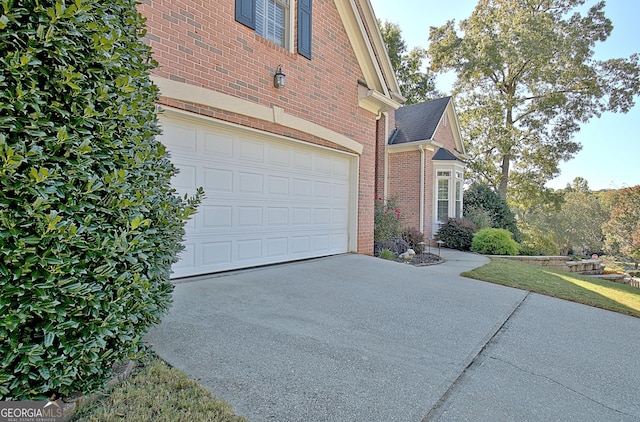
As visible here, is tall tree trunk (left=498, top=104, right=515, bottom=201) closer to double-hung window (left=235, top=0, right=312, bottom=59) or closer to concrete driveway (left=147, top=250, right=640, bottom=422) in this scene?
concrete driveway (left=147, top=250, right=640, bottom=422)

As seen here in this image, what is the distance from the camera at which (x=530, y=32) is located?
17.1 meters

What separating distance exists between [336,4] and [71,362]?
8049 mm

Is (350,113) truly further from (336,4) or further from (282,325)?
(282,325)

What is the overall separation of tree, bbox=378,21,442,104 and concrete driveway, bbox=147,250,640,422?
20.0 metres

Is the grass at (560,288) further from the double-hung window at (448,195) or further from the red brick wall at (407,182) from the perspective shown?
the double-hung window at (448,195)

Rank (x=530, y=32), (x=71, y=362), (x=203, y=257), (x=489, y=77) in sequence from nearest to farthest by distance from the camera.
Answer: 1. (x=71, y=362)
2. (x=203, y=257)
3. (x=530, y=32)
4. (x=489, y=77)

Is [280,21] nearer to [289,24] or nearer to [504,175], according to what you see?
[289,24]

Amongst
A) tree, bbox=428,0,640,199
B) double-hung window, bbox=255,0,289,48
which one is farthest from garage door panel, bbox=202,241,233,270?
tree, bbox=428,0,640,199

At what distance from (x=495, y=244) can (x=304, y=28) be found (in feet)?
30.0

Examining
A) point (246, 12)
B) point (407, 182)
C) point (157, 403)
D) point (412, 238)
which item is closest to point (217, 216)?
point (246, 12)

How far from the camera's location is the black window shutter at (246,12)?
208 inches

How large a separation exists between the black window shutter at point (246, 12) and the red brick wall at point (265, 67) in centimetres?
10

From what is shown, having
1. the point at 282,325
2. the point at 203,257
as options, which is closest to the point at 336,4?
the point at 203,257

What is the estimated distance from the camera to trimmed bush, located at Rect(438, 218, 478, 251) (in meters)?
12.1
